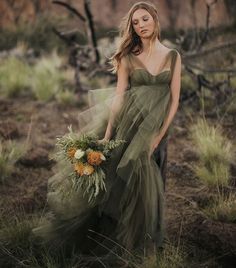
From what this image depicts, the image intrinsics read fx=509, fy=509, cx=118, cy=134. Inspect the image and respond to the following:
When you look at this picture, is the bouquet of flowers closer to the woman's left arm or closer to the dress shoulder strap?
the woman's left arm

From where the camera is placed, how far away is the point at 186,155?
5426mm

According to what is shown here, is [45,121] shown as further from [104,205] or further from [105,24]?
[105,24]

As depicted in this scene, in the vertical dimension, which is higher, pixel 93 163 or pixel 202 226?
pixel 93 163

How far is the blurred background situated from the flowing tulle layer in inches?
7.7

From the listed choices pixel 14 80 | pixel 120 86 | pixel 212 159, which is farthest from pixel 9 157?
pixel 14 80

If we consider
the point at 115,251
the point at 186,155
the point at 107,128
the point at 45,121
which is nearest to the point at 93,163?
the point at 107,128

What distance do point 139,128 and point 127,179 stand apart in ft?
1.02

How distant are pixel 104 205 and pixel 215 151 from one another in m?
2.05

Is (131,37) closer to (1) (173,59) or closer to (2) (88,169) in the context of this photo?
(1) (173,59)

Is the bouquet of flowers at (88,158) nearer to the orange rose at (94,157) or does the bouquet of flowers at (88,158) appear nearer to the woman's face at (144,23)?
the orange rose at (94,157)

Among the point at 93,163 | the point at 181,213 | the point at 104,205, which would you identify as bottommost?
the point at 181,213

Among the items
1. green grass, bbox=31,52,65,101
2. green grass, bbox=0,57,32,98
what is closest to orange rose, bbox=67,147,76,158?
green grass, bbox=31,52,65,101

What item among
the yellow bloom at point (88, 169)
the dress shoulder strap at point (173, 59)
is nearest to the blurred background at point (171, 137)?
the yellow bloom at point (88, 169)

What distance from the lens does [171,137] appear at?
622cm
